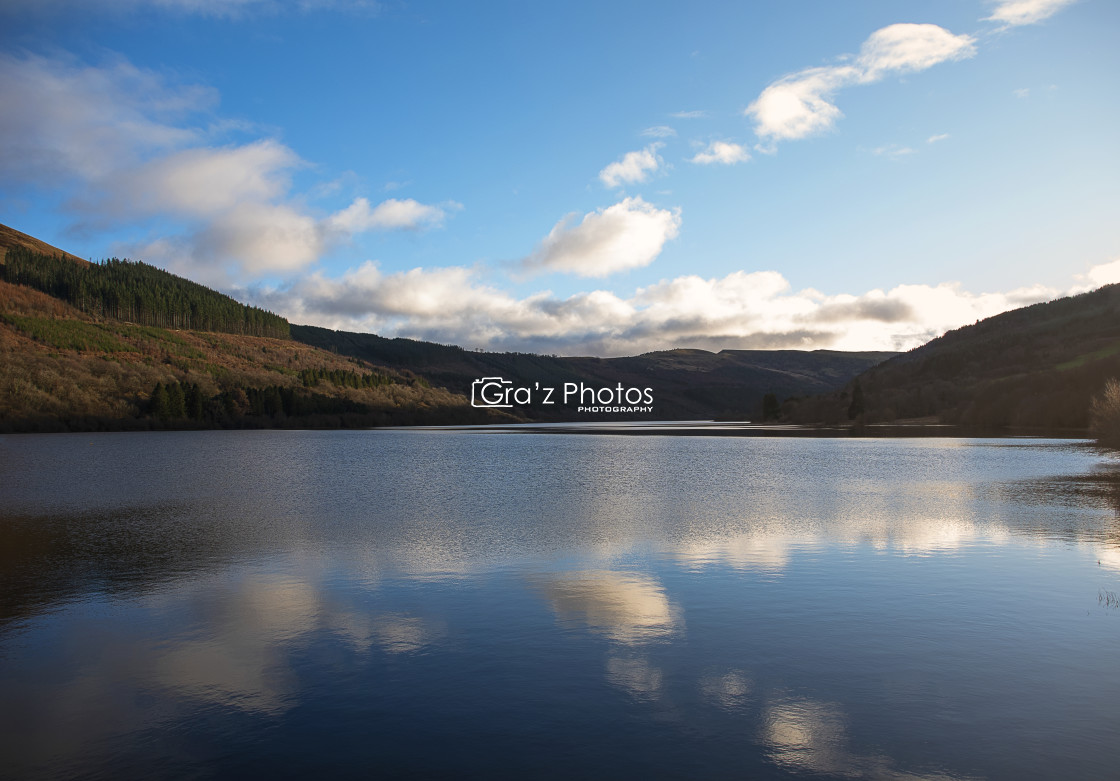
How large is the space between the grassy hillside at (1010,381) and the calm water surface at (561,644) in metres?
105

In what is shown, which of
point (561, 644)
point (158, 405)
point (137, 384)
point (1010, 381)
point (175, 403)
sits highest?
point (1010, 381)

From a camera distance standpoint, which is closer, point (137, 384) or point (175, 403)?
point (175, 403)

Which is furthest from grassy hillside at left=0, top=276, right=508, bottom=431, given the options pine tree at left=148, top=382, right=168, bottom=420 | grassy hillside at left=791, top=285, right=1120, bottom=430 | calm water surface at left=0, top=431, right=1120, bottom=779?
calm water surface at left=0, top=431, right=1120, bottom=779

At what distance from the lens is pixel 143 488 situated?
37.1m

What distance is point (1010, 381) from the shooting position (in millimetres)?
132875

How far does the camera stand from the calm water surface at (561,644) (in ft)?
27.4

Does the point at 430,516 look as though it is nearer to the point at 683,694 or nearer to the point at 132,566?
the point at 132,566

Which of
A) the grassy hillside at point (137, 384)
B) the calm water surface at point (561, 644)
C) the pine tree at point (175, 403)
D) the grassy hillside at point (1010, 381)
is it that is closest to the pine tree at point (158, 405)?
the grassy hillside at point (137, 384)

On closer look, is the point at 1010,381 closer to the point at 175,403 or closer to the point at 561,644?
the point at 561,644

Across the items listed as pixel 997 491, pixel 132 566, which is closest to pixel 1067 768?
pixel 132 566

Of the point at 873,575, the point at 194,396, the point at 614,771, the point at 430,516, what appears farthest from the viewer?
the point at 194,396

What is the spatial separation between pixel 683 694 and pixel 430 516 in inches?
727

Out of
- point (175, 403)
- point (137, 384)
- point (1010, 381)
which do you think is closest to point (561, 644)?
point (1010, 381)

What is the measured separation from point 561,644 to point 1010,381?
146 metres
